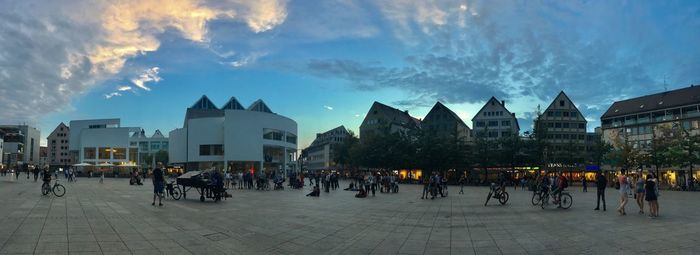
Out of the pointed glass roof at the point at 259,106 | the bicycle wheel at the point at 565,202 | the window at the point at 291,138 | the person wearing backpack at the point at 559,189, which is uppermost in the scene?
the pointed glass roof at the point at 259,106

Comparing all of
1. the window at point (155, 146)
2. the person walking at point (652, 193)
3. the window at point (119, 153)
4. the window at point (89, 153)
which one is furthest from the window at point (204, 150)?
the person walking at point (652, 193)

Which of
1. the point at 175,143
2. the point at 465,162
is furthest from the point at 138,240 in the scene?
the point at 175,143

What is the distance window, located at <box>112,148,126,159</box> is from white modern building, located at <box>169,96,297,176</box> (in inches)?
896

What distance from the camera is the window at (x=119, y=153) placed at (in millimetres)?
106000

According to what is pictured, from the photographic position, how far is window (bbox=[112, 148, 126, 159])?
106 m

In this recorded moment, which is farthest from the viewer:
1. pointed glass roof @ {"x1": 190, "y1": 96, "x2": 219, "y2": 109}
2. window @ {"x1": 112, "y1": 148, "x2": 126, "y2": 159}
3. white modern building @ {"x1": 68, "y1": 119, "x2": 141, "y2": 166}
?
pointed glass roof @ {"x1": 190, "y1": 96, "x2": 219, "y2": 109}

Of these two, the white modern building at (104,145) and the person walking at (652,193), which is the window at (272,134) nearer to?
the white modern building at (104,145)

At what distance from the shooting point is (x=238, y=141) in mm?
80000

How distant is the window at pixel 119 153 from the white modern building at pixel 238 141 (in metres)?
22.7

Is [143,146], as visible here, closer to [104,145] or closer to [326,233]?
[104,145]

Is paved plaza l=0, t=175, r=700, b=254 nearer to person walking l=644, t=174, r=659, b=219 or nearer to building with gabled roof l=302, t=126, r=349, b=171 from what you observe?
person walking l=644, t=174, r=659, b=219

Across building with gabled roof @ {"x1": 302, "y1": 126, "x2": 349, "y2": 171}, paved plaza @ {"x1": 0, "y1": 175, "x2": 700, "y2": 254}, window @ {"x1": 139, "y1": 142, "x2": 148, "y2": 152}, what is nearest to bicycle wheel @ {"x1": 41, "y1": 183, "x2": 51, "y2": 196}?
paved plaza @ {"x1": 0, "y1": 175, "x2": 700, "y2": 254}

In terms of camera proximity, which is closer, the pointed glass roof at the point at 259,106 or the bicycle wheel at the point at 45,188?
the bicycle wheel at the point at 45,188

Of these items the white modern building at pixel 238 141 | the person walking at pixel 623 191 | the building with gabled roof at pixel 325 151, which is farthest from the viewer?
the building with gabled roof at pixel 325 151
